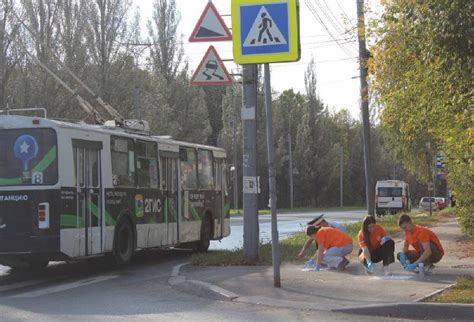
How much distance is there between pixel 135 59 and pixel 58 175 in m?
31.8

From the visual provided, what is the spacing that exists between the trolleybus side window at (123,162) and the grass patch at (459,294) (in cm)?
709

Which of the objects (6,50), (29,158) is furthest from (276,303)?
(6,50)

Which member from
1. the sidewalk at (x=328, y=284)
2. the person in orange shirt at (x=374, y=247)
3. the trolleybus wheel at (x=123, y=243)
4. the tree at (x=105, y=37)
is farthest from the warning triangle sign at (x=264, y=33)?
the tree at (x=105, y=37)

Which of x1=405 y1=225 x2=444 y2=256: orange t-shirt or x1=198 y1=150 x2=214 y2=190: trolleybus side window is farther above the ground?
x1=198 y1=150 x2=214 y2=190: trolleybus side window

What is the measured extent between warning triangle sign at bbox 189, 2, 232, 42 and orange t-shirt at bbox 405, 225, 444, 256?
474 cm

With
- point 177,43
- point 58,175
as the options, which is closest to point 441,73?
point 58,175

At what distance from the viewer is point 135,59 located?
42969 mm

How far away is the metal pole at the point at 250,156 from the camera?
13531 mm

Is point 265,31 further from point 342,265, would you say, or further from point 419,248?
point 342,265

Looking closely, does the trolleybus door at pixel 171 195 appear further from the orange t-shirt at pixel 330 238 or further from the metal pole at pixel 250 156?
the orange t-shirt at pixel 330 238

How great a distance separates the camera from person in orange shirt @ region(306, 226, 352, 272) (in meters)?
12.5

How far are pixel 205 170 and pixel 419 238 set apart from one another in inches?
320

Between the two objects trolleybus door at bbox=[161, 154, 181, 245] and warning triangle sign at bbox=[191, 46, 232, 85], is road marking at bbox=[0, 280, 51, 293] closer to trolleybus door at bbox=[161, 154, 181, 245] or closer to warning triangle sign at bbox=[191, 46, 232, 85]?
trolleybus door at bbox=[161, 154, 181, 245]

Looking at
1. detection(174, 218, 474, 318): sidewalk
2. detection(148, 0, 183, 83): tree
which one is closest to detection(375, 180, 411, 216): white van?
detection(148, 0, 183, 83): tree
